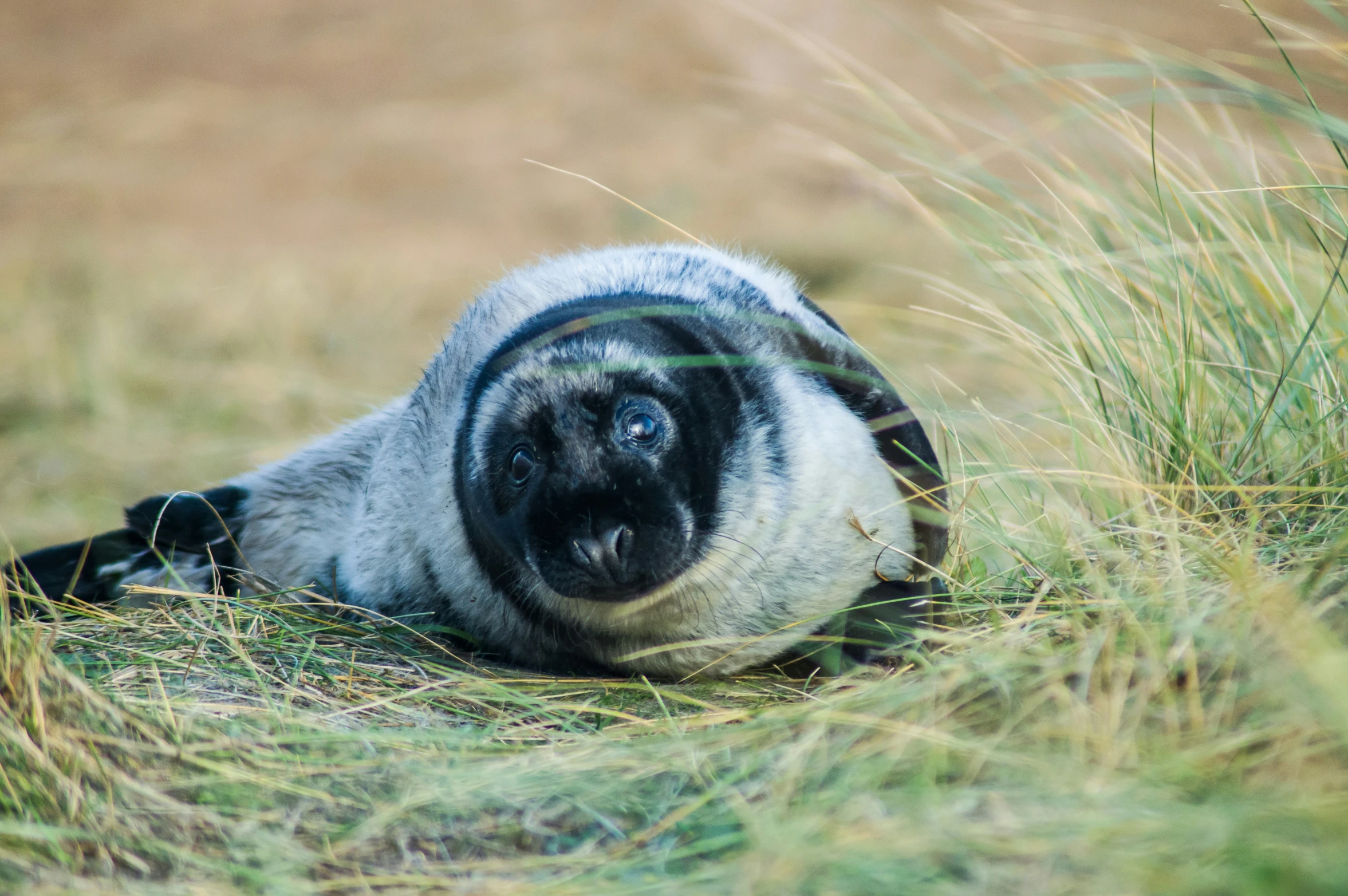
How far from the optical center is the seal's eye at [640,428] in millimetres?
2717

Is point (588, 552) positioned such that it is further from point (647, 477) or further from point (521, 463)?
point (521, 463)

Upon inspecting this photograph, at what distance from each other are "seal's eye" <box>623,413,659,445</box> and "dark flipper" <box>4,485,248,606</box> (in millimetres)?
1774

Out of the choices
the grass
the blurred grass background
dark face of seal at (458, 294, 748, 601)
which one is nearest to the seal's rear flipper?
the grass

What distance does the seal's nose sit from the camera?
2.58m

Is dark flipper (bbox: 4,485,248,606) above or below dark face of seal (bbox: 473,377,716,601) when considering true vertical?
below

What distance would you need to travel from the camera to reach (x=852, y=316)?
8.21 metres

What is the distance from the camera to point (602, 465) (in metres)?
2.64

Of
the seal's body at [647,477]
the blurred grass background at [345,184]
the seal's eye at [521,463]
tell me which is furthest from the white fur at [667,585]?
the blurred grass background at [345,184]

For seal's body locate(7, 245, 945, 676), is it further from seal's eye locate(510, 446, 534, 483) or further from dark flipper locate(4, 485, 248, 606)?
dark flipper locate(4, 485, 248, 606)

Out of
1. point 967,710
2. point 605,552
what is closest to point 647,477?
point 605,552

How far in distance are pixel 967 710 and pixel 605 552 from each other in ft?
3.02

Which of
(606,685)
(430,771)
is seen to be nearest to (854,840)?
(430,771)

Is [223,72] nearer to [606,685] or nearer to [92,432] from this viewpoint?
[92,432]

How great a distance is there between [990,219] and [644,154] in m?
7.31
